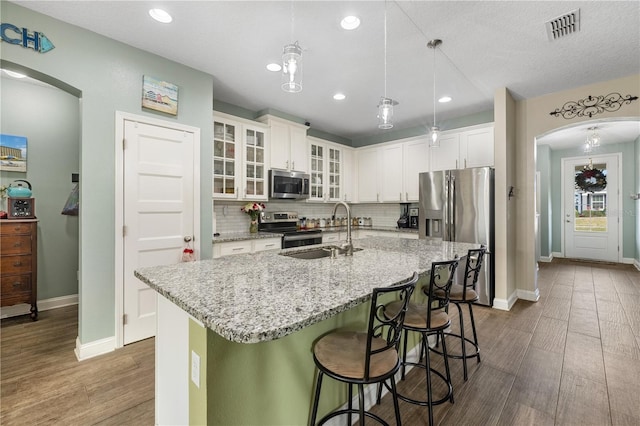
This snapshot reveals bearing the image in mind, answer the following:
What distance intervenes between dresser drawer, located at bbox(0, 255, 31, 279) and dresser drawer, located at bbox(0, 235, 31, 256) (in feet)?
0.18

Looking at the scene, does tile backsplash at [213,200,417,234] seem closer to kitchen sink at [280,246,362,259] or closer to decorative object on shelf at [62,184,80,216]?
decorative object on shelf at [62,184,80,216]

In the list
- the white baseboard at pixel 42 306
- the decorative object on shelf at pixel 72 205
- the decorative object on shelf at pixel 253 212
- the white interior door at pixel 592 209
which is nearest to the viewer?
the white baseboard at pixel 42 306

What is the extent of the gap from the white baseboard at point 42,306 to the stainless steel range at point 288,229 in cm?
256

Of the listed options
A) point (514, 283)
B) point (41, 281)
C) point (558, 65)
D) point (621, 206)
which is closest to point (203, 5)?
point (558, 65)

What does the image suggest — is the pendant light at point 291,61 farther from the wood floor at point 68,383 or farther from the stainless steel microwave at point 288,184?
the stainless steel microwave at point 288,184

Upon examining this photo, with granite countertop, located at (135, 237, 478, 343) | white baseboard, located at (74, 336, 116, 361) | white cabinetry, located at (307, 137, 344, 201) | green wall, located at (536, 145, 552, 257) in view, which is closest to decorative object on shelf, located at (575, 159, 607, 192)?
green wall, located at (536, 145, 552, 257)

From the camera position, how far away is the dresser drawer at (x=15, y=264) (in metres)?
2.95

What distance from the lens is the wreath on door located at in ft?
21.0

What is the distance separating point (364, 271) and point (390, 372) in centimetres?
51

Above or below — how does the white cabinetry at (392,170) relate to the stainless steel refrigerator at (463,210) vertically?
above

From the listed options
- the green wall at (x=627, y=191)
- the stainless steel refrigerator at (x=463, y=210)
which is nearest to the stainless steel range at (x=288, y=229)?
the stainless steel refrigerator at (x=463, y=210)

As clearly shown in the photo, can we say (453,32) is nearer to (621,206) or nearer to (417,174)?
(417,174)

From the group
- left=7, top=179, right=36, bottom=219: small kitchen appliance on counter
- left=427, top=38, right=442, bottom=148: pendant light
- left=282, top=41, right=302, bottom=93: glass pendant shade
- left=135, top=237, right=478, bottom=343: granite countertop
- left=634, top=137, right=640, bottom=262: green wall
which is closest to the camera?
left=135, top=237, right=478, bottom=343: granite countertop

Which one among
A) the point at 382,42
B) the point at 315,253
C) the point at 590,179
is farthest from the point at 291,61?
the point at 590,179
